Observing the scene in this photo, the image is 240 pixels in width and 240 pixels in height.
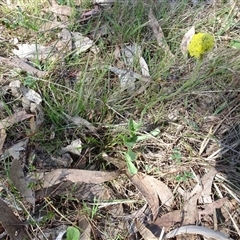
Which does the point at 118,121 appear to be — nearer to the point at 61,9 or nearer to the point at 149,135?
the point at 149,135

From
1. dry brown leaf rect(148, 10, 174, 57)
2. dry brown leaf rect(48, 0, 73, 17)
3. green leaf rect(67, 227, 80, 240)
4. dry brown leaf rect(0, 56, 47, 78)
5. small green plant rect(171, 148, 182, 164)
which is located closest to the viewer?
green leaf rect(67, 227, 80, 240)

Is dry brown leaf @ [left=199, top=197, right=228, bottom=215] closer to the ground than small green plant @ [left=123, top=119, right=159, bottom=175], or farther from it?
closer to the ground

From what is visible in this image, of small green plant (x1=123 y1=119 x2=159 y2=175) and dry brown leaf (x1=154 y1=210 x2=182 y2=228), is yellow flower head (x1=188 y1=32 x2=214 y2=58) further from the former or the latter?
dry brown leaf (x1=154 y1=210 x2=182 y2=228)

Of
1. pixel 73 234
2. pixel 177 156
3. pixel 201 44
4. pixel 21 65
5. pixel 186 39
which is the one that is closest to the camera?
pixel 73 234

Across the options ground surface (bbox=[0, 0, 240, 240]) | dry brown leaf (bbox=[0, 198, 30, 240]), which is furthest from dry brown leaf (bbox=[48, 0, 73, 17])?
dry brown leaf (bbox=[0, 198, 30, 240])

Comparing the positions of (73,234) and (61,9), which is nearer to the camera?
(73,234)

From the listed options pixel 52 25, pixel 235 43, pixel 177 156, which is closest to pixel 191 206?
pixel 177 156
